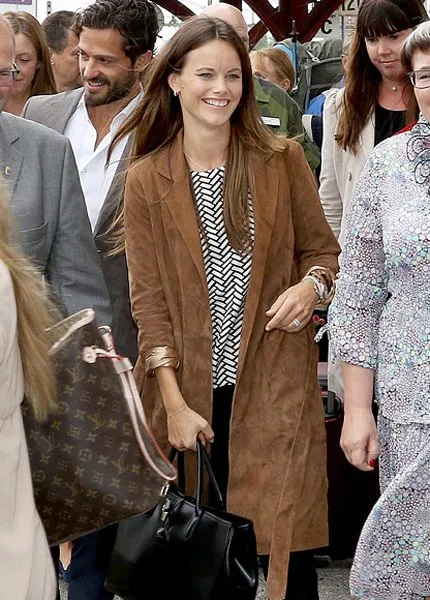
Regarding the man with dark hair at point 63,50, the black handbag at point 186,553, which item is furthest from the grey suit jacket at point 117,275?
the man with dark hair at point 63,50

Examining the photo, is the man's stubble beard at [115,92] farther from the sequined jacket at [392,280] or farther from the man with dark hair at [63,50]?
the man with dark hair at [63,50]

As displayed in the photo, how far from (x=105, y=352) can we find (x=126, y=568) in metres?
1.21

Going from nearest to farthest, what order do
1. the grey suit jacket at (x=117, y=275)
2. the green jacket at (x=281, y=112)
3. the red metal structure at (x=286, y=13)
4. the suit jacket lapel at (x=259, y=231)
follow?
the suit jacket lapel at (x=259, y=231) < the grey suit jacket at (x=117, y=275) < the green jacket at (x=281, y=112) < the red metal structure at (x=286, y=13)

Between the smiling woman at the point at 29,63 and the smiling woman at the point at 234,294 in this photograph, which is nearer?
the smiling woman at the point at 234,294

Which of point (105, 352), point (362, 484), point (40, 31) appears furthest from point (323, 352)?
point (105, 352)

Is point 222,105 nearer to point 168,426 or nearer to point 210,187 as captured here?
point 210,187

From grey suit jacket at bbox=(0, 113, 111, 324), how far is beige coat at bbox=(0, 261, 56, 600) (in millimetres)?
1125

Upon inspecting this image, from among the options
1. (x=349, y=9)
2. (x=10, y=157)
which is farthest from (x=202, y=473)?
(x=349, y=9)

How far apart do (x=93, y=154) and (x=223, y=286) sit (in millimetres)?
1021

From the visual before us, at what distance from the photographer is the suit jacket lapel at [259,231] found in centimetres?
394

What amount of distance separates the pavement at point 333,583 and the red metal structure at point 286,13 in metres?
16.1

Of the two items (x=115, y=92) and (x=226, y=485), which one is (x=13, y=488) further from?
(x=115, y=92)

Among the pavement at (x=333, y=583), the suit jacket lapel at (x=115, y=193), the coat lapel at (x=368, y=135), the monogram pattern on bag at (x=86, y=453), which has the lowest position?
the pavement at (x=333, y=583)

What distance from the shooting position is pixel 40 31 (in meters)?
5.88
